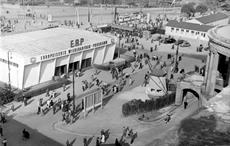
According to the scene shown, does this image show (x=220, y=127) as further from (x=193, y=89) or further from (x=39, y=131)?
(x=193, y=89)

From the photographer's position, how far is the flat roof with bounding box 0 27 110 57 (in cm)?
4300

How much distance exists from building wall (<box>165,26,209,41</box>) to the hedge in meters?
42.0

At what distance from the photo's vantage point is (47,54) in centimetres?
4288

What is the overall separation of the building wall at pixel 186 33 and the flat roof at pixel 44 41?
30.7m

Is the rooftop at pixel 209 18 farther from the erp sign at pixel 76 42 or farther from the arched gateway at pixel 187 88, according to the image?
the arched gateway at pixel 187 88

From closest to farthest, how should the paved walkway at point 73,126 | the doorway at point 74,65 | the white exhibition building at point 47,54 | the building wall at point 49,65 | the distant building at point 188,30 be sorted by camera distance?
1. the paved walkway at point 73,126
2. the white exhibition building at point 47,54
3. the building wall at point 49,65
4. the doorway at point 74,65
5. the distant building at point 188,30

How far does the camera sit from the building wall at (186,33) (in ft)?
249

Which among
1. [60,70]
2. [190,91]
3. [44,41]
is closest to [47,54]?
[60,70]

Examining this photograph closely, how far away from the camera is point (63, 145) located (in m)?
28.1

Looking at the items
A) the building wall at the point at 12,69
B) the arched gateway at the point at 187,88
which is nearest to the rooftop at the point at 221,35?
the arched gateway at the point at 187,88

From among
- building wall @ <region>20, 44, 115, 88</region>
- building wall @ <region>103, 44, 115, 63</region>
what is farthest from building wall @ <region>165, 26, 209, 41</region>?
building wall @ <region>20, 44, 115, 88</region>

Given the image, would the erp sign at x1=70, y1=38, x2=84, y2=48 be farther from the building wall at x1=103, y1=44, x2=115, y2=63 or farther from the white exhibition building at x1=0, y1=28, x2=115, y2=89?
the building wall at x1=103, y1=44, x2=115, y2=63

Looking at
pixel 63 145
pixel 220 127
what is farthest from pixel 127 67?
pixel 220 127

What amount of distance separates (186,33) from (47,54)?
4388cm
